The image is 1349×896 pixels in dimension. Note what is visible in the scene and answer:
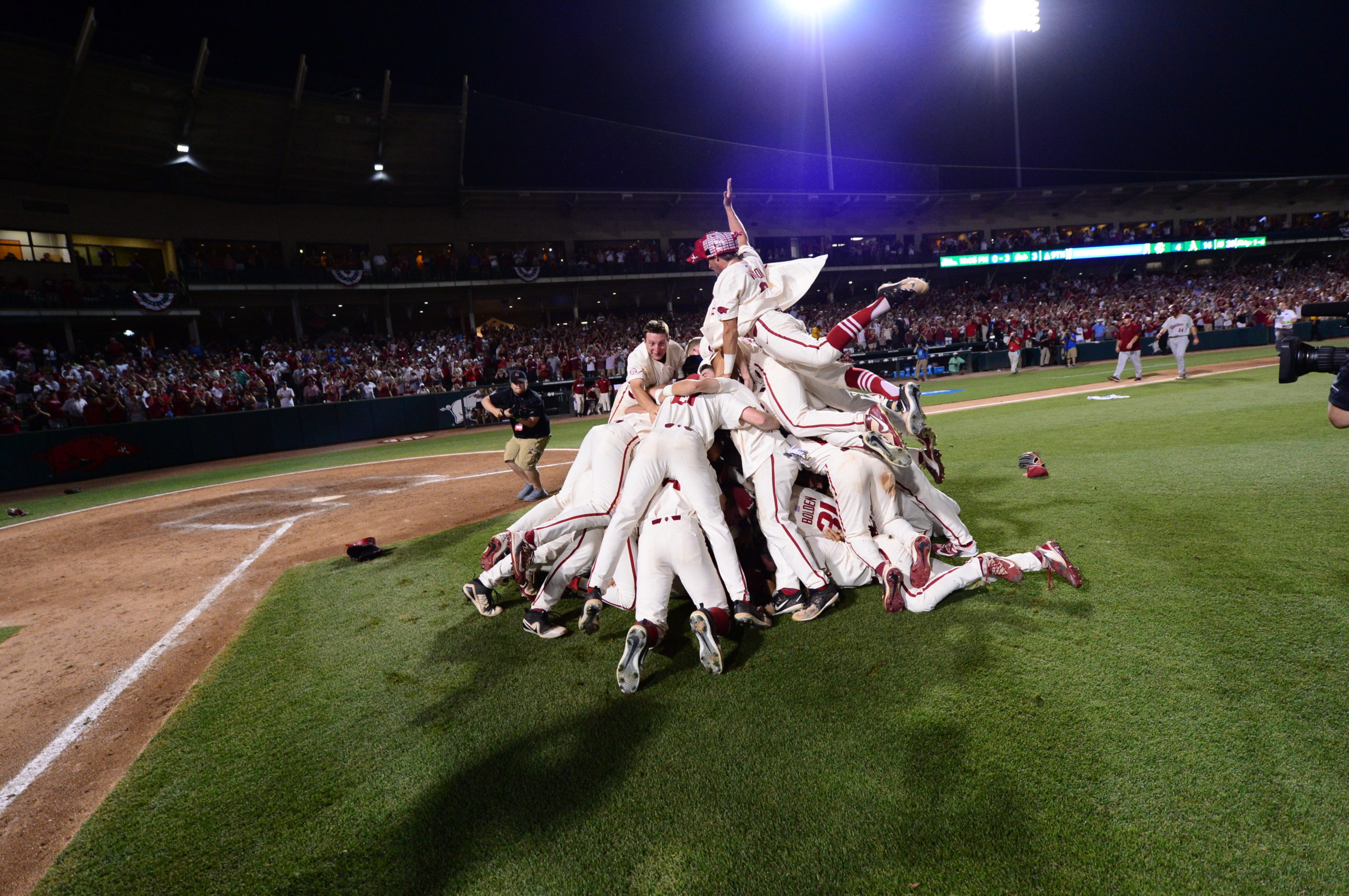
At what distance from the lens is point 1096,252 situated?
42719mm

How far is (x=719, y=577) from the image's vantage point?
15.3 feet

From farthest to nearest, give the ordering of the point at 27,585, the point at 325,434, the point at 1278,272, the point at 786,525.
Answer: the point at 1278,272 < the point at 325,434 < the point at 27,585 < the point at 786,525

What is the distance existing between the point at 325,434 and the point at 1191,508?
20.2m

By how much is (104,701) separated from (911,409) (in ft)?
19.0

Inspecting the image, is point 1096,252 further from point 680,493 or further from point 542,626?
point 542,626

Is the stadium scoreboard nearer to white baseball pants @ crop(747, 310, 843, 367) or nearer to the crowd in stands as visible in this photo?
the crowd in stands

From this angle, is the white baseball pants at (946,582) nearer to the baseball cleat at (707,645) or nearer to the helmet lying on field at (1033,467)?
the baseball cleat at (707,645)

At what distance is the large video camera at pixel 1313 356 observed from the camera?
3525 mm

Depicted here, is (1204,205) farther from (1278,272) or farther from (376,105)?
(376,105)

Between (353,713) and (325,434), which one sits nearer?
(353,713)

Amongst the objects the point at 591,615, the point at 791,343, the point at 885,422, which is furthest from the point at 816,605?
the point at 791,343

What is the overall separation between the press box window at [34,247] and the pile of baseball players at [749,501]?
1370 inches

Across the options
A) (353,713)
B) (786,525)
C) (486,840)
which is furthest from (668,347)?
(486,840)

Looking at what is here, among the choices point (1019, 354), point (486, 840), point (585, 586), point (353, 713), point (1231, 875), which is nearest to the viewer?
point (1231, 875)
